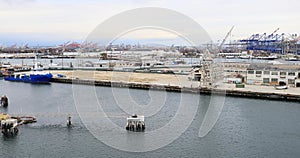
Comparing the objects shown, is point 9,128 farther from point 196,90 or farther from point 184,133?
point 196,90

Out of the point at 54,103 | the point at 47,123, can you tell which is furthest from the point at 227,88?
the point at 47,123

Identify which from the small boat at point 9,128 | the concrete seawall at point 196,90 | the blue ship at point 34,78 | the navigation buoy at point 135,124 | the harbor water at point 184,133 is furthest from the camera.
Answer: the blue ship at point 34,78

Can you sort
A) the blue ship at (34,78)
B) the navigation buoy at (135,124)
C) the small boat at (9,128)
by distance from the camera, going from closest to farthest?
the small boat at (9,128) → the navigation buoy at (135,124) → the blue ship at (34,78)

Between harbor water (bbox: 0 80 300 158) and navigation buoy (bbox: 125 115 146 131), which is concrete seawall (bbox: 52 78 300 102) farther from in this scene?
navigation buoy (bbox: 125 115 146 131)

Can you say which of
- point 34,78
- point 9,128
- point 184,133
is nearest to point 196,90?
point 184,133

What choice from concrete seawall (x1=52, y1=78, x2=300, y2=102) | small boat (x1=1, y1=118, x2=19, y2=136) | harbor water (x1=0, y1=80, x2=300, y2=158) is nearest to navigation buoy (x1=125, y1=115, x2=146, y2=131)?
harbor water (x1=0, y1=80, x2=300, y2=158)

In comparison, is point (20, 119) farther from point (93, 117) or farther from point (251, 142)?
point (251, 142)

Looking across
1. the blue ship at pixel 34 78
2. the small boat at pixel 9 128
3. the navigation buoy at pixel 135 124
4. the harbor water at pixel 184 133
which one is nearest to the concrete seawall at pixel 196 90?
the harbor water at pixel 184 133

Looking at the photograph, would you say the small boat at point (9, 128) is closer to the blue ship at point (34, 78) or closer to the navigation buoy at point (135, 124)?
the navigation buoy at point (135, 124)
